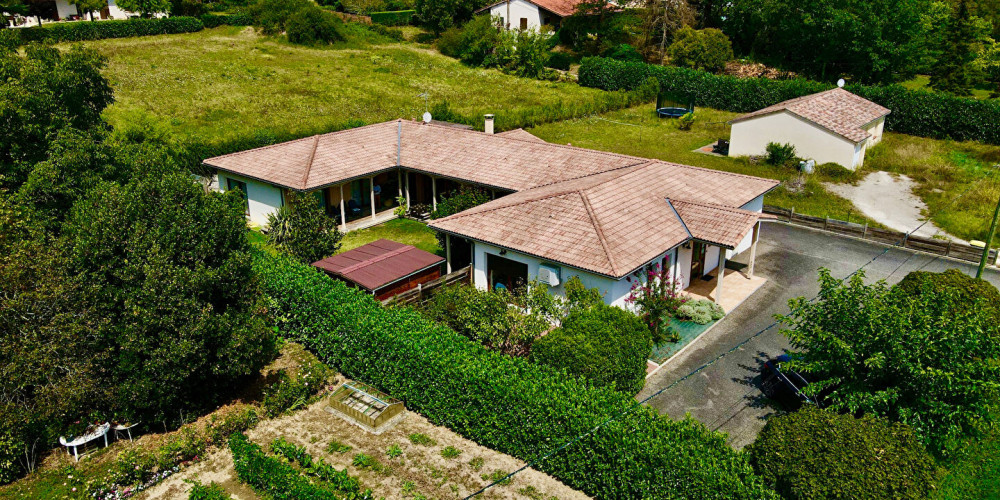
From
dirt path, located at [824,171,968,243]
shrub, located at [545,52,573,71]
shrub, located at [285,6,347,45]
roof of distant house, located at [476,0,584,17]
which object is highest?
roof of distant house, located at [476,0,584,17]

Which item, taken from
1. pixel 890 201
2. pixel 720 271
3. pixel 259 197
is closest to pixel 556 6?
pixel 890 201

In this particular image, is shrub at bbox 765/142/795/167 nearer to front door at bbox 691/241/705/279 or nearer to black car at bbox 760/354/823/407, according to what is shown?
front door at bbox 691/241/705/279

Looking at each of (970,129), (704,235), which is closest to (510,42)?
(970,129)

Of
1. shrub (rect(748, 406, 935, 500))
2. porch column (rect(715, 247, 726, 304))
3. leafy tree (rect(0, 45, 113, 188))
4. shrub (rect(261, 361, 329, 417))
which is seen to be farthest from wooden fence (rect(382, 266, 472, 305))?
leafy tree (rect(0, 45, 113, 188))

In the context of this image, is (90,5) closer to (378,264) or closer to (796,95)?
(378,264)

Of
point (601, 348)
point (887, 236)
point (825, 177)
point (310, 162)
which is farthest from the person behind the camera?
point (825, 177)

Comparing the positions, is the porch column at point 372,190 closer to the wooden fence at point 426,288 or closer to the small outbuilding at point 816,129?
the wooden fence at point 426,288
